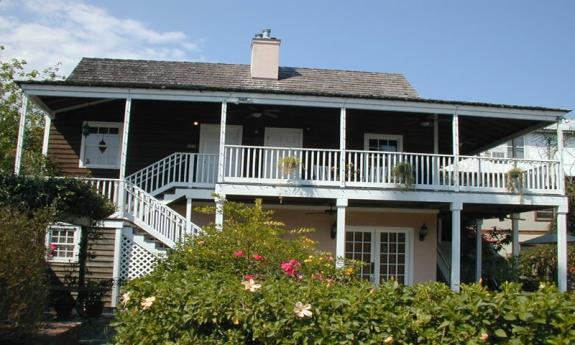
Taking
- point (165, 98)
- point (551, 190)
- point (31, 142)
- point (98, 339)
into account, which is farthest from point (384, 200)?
point (31, 142)

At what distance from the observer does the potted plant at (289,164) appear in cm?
1357

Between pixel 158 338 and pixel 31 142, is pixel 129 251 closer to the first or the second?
pixel 158 338

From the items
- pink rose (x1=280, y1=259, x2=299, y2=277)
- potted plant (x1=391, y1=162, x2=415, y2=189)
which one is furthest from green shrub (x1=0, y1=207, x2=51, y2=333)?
potted plant (x1=391, y1=162, x2=415, y2=189)

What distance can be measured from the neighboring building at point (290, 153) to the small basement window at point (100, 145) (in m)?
0.03

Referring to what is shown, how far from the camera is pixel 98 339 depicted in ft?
28.0

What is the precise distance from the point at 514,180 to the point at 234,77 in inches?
352

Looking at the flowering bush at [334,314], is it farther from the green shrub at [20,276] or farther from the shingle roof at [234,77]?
the shingle roof at [234,77]

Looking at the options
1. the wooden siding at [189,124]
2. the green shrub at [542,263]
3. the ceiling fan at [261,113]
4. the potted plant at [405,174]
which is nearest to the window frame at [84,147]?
the wooden siding at [189,124]

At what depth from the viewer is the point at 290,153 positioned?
15242 millimetres

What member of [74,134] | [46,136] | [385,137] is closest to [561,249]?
[385,137]

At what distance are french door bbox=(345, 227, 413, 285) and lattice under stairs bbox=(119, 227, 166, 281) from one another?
593cm

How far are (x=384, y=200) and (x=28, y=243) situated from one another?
9757 millimetres

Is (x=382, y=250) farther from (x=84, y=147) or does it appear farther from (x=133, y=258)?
(x=84, y=147)

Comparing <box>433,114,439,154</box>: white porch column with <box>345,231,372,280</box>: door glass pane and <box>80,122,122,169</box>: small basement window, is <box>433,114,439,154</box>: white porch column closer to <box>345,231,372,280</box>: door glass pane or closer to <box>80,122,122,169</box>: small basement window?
<box>345,231,372,280</box>: door glass pane
